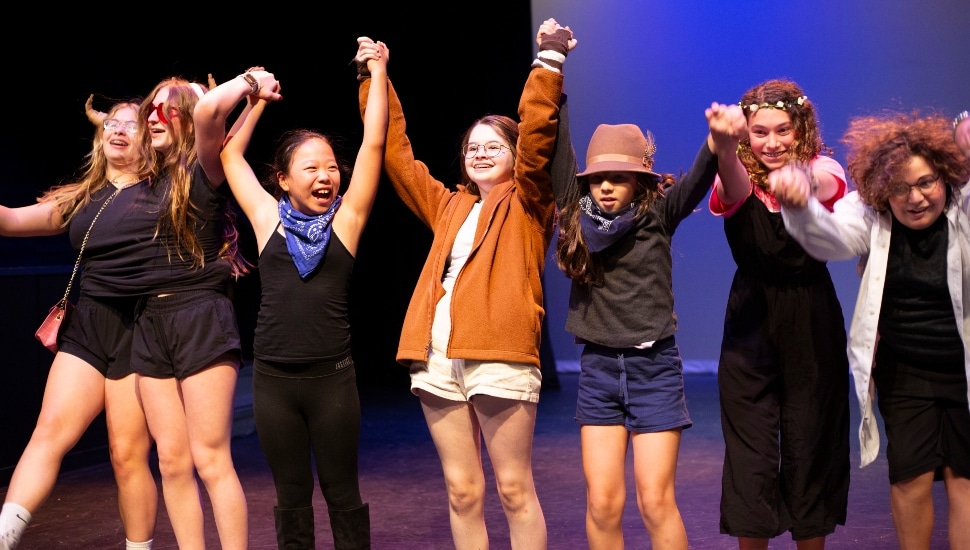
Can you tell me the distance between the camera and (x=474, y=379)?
271 centimetres

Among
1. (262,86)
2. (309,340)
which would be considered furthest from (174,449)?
(262,86)

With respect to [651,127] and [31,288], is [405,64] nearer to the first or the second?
[651,127]

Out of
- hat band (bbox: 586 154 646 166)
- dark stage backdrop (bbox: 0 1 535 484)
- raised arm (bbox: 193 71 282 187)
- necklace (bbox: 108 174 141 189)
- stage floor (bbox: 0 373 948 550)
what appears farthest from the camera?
dark stage backdrop (bbox: 0 1 535 484)

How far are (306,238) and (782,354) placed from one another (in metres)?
1.34

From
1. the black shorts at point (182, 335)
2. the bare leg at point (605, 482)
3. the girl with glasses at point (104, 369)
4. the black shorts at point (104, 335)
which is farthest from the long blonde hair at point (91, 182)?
the bare leg at point (605, 482)

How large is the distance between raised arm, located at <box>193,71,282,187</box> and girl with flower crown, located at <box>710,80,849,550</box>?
1.37m

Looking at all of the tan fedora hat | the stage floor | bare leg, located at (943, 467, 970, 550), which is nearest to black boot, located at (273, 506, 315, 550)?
the stage floor

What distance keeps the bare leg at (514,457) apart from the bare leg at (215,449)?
757mm

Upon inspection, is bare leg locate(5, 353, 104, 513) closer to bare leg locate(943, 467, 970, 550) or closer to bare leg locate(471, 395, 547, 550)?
bare leg locate(471, 395, 547, 550)

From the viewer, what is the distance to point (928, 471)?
251cm

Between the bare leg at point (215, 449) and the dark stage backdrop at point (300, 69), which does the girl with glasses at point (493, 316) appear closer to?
the bare leg at point (215, 449)

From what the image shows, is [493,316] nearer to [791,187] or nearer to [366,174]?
[366,174]

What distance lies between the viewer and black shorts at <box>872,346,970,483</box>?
2.50 meters

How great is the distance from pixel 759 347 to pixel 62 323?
2.09 meters
